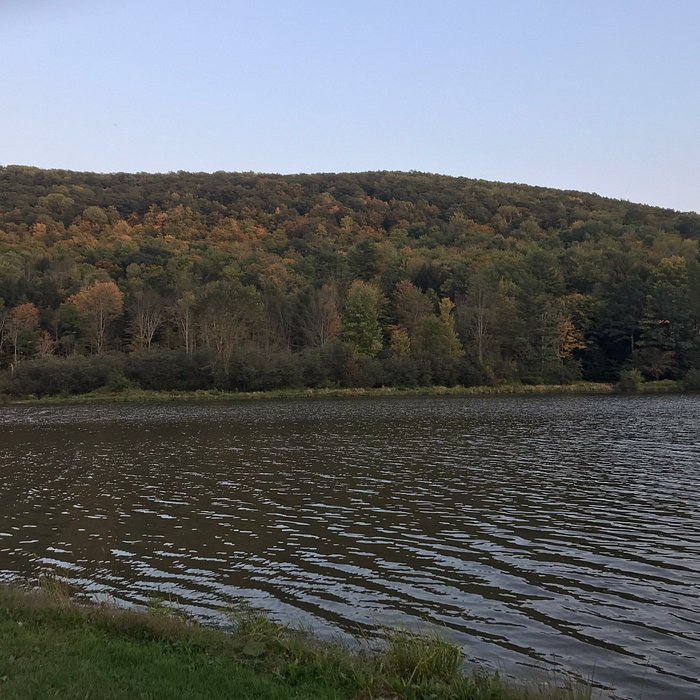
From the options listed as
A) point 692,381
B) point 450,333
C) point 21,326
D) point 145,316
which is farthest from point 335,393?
point 21,326

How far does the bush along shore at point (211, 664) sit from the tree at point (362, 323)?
8038cm

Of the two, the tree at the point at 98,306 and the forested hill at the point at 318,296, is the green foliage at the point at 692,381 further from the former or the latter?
the tree at the point at 98,306

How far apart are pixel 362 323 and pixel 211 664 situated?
8452cm

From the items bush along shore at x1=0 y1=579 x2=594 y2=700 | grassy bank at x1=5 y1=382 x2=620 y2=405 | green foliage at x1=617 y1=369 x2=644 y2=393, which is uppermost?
bush along shore at x1=0 y1=579 x2=594 y2=700

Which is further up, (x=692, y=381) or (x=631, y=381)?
(x=692, y=381)

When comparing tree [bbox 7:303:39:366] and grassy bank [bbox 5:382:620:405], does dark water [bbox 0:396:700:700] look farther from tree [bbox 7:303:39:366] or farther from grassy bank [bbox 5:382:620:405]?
tree [bbox 7:303:39:366]

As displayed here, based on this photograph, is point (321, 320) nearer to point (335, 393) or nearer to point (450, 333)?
point (450, 333)

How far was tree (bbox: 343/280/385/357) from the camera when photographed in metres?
91.1

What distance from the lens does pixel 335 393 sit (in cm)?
7850

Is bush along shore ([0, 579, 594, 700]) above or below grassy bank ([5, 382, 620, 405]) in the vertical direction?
above

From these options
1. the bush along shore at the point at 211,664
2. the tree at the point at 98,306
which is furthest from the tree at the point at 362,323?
the bush along shore at the point at 211,664

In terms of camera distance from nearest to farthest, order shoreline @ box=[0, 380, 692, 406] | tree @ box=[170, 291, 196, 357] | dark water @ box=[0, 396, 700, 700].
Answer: dark water @ box=[0, 396, 700, 700], shoreline @ box=[0, 380, 692, 406], tree @ box=[170, 291, 196, 357]

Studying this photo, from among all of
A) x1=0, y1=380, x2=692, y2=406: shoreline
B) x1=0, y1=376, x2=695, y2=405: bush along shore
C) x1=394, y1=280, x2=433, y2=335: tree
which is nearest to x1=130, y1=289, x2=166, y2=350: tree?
x1=0, y1=376, x2=695, y2=405: bush along shore

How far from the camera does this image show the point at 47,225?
12256 cm
